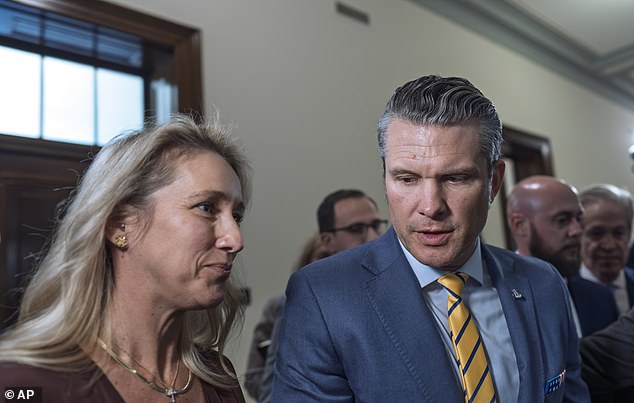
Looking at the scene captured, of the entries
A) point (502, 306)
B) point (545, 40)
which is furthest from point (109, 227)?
point (545, 40)

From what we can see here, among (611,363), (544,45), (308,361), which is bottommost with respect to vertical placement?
(611,363)

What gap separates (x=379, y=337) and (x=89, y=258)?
636 mm

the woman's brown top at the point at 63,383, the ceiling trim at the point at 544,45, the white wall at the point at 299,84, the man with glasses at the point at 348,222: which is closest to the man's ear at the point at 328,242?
the man with glasses at the point at 348,222

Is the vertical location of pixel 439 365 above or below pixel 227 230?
below

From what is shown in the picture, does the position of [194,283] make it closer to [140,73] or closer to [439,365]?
[439,365]

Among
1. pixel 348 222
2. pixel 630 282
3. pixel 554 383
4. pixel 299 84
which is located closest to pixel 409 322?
pixel 554 383

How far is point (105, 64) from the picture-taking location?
2912mm

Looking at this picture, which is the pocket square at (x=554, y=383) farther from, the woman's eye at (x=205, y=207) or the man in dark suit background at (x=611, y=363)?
the woman's eye at (x=205, y=207)

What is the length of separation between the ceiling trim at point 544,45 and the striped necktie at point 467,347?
3.67m

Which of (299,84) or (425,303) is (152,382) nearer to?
(425,303)

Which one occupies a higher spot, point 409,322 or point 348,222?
point 348,222

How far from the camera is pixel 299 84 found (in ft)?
11.5

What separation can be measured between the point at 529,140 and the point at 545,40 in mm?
1059

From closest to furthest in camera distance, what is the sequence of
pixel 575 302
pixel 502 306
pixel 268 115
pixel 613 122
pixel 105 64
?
pixel 502 306 → pixel 575 302 → pixel 105 64 → pixel 268 115 → pixel 613 122
